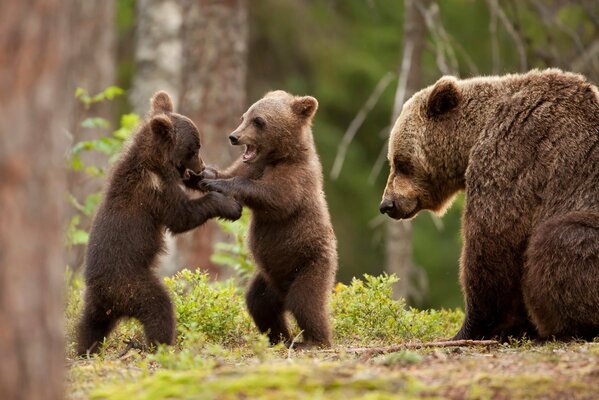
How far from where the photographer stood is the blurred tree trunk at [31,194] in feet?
12.4

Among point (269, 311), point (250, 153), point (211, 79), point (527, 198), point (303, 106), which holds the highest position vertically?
point (211, 79)

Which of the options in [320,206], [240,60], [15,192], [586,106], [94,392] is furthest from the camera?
[240,60]

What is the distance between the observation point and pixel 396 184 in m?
8.25

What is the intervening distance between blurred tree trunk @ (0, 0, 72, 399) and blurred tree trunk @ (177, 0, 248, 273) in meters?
10.5

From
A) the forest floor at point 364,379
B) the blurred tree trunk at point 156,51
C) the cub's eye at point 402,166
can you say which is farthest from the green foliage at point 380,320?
the blurred tree trunk at point 156,51

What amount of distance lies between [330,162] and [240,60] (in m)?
6.60

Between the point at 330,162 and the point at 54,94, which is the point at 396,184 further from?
the point at 330,162

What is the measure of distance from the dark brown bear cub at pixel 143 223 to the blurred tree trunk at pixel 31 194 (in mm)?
2937

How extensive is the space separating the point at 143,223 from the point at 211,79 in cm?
761

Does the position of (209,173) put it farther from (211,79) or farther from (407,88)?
(211,79)

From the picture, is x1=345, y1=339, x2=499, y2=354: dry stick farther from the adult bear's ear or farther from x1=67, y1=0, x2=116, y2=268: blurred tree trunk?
x1=67, y1=0, x2=116, y2=268: blurred tree trunk

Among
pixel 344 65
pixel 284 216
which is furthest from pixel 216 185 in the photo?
pixel 344 65

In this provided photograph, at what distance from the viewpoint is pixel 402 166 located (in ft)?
27.0

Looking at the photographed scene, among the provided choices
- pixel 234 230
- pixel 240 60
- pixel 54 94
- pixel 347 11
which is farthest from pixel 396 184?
pixel 347 11
